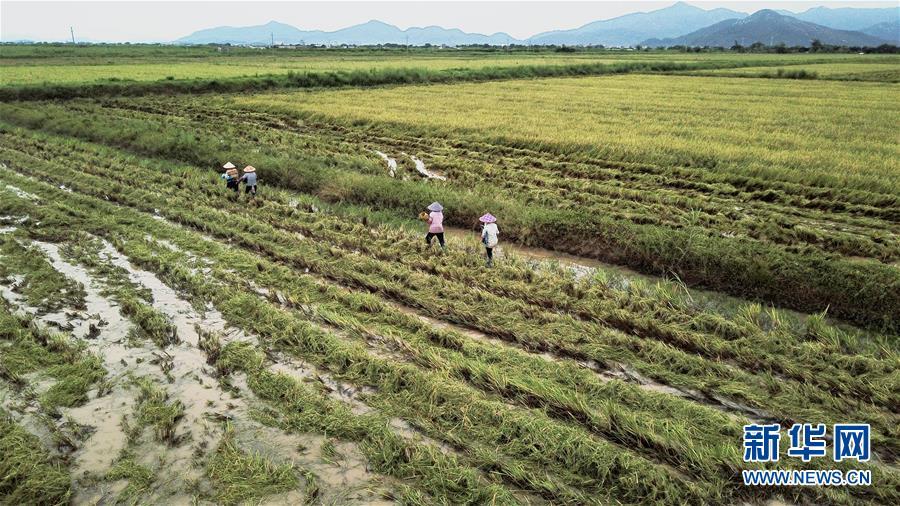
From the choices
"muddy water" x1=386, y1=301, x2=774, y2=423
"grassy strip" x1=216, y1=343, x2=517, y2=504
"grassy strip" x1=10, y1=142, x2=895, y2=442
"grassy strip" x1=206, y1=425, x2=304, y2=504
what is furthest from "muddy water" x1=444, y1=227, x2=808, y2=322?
"grassy strip" x1=206, y1=425, x2=304, y2=504

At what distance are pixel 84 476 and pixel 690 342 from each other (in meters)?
5.54

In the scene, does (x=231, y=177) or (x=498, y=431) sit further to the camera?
(x=231, y=177)

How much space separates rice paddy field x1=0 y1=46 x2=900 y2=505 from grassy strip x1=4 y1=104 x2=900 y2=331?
40 millimetres

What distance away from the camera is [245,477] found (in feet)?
12.9

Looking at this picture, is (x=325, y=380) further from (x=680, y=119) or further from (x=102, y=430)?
(x=680, y=119)

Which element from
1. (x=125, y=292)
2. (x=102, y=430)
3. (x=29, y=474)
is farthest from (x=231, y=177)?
(x=29, y=474)

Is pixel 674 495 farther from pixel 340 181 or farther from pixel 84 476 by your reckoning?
pixel 340 181

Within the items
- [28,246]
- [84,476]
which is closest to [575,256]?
[84,476]

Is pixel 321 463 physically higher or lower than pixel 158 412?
lower

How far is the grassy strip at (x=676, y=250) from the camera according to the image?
6621 mm

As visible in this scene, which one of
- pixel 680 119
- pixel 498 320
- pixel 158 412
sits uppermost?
pixel 680 119

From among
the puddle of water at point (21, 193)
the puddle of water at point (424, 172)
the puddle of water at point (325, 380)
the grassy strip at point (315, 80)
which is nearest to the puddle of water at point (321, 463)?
the puddle of water at point (325, 380)

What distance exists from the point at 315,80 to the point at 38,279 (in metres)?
28.9

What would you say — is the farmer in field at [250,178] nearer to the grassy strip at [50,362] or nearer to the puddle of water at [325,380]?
the grassy strip at [50,362]
